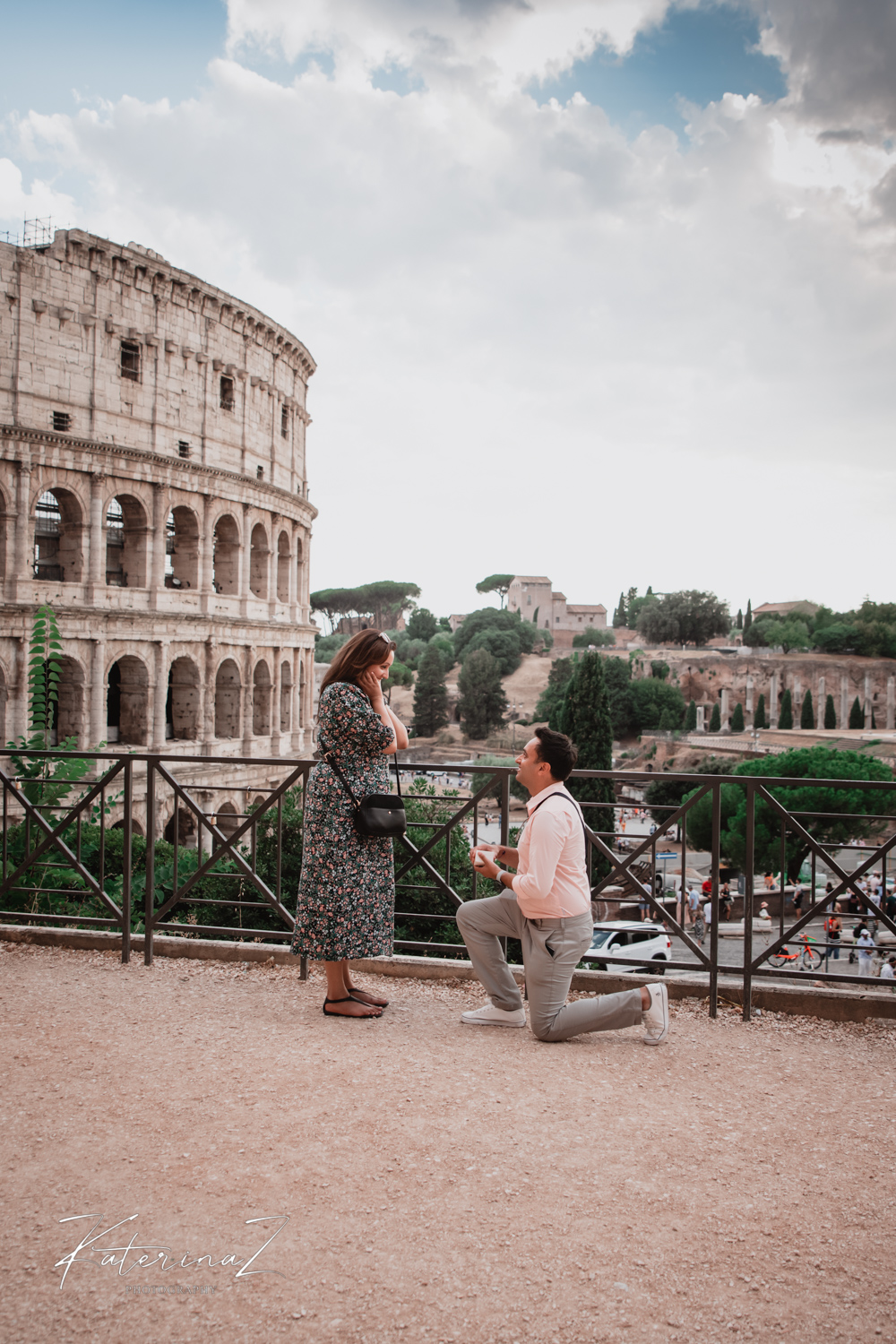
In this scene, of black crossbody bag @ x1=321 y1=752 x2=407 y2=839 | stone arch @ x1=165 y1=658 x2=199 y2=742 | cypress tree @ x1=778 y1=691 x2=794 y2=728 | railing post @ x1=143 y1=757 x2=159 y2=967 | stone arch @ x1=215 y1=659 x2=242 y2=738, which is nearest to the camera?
black crossbody bag @ x1=321 y1=752 x2=407 y2=839

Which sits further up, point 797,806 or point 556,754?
point 556,754

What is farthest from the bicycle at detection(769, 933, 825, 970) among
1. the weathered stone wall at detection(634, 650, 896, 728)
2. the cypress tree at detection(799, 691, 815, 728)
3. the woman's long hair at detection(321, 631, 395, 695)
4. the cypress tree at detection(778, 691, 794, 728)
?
the weathered stone wall at detection(634, 650, 896, 728)

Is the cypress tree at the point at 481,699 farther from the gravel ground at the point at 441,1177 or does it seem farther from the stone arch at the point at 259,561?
the gravel ground at the point at 441,1177

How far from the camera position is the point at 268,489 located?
25.5 meters

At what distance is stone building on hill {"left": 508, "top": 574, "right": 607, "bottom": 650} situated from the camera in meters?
105

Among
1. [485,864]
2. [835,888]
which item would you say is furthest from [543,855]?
[835,888]

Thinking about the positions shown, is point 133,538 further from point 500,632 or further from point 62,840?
point 500,632

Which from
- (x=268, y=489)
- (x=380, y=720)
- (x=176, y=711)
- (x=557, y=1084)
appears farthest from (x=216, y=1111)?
(x=268, y=489)

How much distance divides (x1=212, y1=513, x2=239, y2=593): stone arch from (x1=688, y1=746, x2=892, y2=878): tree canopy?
47.5 feet

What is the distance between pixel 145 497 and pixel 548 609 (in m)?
86.0

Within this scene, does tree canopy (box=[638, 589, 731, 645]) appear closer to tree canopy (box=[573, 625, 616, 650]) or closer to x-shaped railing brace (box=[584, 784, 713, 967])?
tree canopy (box=[573, 625, 616, 650])

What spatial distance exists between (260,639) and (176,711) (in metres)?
3.21

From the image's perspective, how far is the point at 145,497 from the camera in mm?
22141

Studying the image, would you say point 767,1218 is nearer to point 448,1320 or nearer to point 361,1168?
point 448,1320
